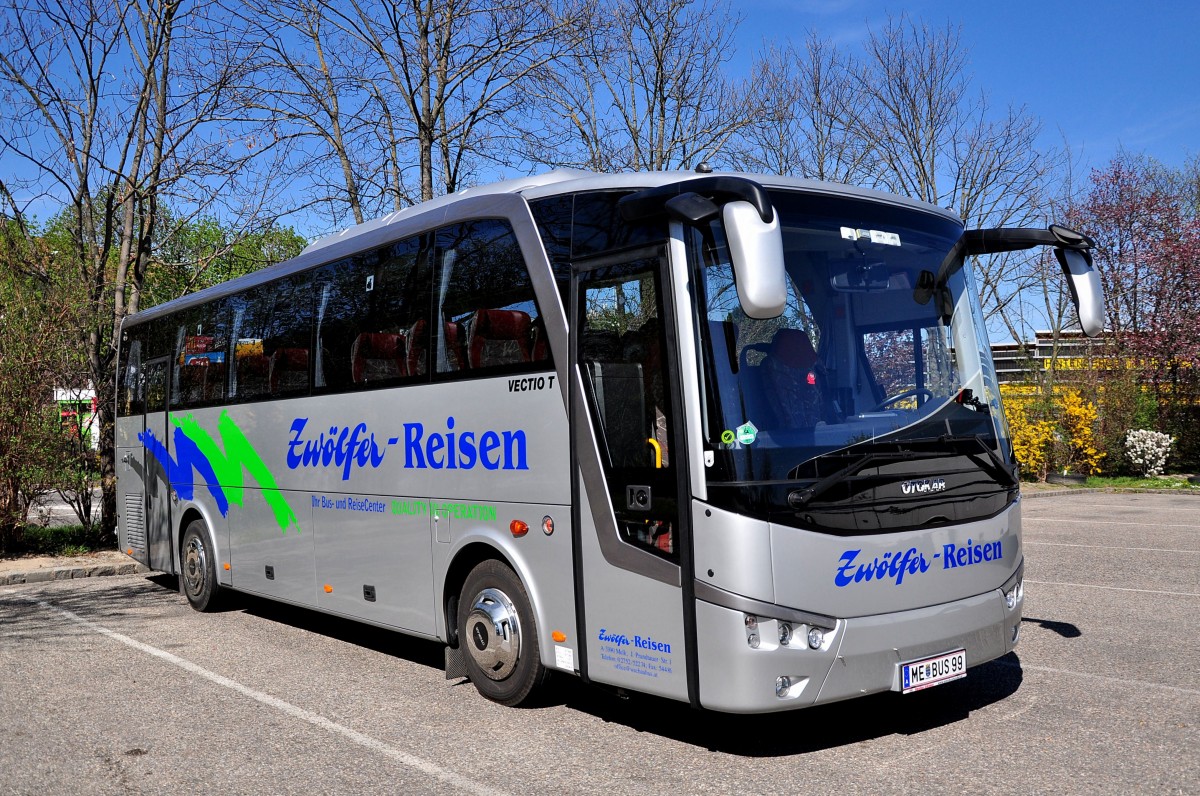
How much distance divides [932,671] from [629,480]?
1.92 m

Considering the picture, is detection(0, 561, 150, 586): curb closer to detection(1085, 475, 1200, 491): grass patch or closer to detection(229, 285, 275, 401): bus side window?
detection(229, 285, 275, 401): bus side window

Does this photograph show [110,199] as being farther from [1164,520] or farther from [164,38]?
[1164,520]

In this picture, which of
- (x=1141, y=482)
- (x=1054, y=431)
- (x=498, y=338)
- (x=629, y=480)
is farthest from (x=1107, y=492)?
(x=629, y=480)

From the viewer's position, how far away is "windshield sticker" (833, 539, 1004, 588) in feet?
17.9

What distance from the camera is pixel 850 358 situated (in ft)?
19.1

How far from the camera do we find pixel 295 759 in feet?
19.5

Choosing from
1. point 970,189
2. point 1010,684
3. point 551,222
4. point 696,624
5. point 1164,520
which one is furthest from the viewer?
point 970,189

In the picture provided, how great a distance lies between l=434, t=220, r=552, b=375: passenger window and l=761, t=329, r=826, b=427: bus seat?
4.94 ft

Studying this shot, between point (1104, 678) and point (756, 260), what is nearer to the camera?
point (756, 260)

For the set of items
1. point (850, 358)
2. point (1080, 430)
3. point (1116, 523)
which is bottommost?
point (1116, 523)

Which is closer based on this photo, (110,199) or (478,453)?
(478,453)

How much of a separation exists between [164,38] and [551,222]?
1155cm

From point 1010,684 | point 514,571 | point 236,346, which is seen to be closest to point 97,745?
point 514,571

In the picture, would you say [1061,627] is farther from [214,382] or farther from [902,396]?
[214,382]
